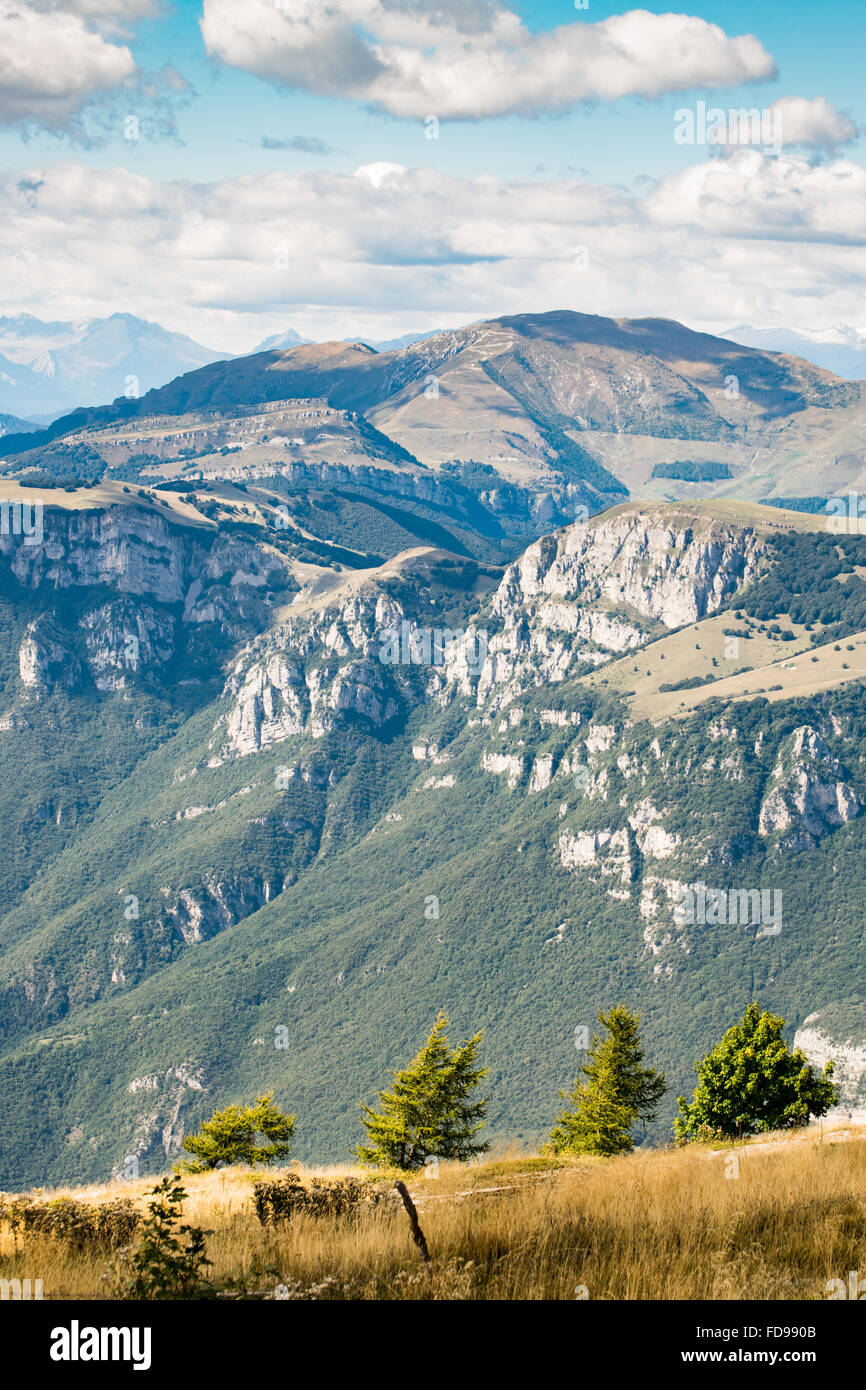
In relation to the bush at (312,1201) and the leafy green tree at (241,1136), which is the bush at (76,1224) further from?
the leafy green tree at (241,1136)

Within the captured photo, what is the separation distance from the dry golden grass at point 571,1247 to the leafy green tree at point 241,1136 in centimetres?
3888

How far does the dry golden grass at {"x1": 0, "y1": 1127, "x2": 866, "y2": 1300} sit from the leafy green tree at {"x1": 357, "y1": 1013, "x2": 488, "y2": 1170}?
42891 mm

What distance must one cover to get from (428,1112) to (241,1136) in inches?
425

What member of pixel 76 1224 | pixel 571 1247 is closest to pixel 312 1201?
pixel 76 1224

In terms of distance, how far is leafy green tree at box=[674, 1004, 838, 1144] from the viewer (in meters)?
70.5

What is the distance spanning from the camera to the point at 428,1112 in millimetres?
67438

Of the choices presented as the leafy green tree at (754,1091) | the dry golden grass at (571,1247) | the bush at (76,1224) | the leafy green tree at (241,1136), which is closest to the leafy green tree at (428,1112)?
the leafy green tree at (241,1136)

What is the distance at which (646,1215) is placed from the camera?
1847 centimetres

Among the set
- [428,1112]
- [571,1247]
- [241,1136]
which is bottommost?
[241,1136]

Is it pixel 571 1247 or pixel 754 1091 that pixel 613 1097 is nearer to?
pixel 754 1091

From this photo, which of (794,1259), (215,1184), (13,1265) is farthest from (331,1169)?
(794,1259)

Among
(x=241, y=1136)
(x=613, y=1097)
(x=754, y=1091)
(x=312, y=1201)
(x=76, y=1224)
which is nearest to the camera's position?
(x=76, y=1224)
